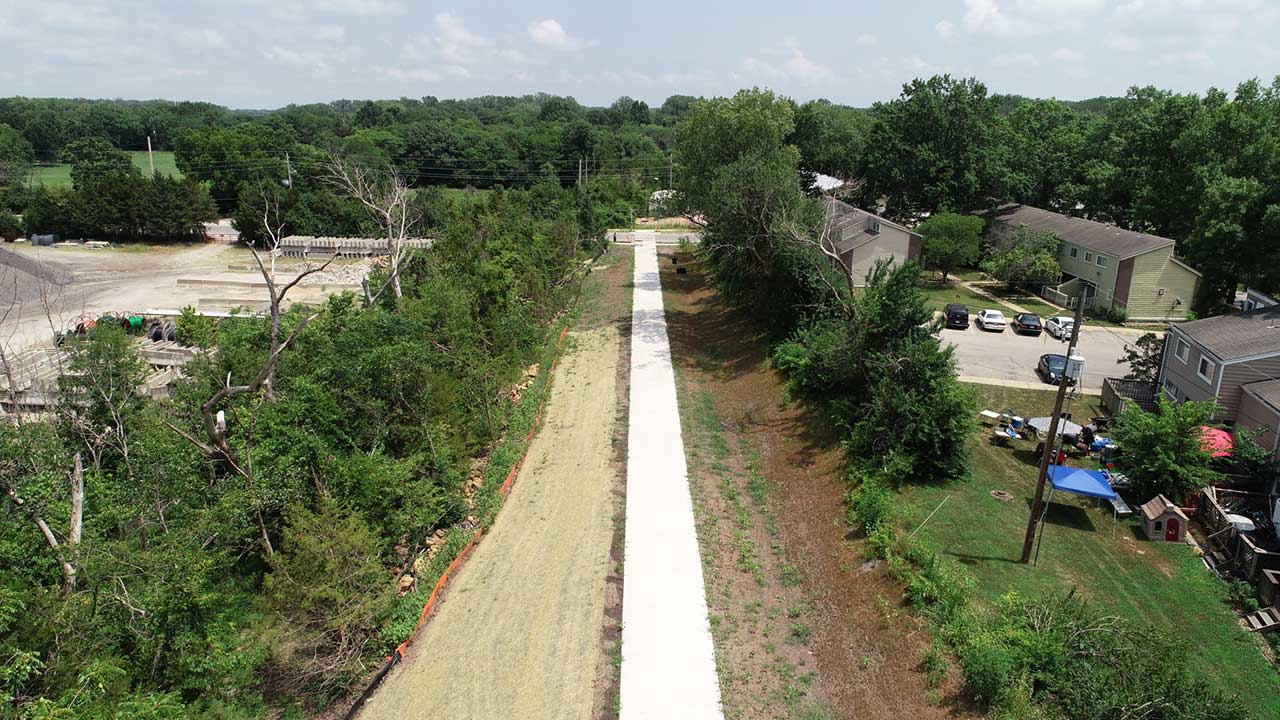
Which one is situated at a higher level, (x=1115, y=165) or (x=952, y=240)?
(x=1115, y=165)

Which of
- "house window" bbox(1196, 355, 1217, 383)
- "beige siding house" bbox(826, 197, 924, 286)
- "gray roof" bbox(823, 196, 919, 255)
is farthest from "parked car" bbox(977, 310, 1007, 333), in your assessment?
"house window" bbox(1196, 355, 1217, 383)

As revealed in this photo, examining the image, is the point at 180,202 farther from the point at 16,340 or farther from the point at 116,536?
the point at 116,536

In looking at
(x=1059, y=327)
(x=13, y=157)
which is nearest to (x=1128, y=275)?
(x=1059, y=327)

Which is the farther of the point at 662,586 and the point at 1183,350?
the point at 1183,350

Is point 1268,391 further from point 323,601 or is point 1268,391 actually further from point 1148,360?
point 323,601

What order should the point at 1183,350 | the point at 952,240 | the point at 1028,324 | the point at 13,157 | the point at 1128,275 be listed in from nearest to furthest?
the point at 1183,350 < the point at 1028,324 < the point at 1128,275 < the point at 952,240 < the point at 13,157

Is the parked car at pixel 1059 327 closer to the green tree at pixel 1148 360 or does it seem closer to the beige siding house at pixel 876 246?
the green tree at pixel 1148 360

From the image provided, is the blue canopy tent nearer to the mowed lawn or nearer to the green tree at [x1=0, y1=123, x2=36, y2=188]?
the mowed lawn
